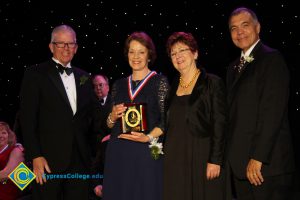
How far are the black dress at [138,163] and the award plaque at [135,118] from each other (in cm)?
14

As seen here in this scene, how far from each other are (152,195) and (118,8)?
159 inches

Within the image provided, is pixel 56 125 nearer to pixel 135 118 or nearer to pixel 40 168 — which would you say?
pixel 40 168

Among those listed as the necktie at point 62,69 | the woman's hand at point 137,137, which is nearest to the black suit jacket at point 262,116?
the woman's hand at point 137,137

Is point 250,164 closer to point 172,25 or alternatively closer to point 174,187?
point 174,187

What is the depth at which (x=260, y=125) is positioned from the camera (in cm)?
274

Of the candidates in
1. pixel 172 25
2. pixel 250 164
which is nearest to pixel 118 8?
pixel 172 25

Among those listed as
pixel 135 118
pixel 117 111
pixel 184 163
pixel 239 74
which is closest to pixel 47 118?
pixel 117 111

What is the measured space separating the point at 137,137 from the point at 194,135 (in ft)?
1.46

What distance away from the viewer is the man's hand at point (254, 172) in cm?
270

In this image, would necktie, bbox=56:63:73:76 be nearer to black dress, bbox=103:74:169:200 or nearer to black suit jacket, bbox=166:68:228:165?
black dress, bbox=103:74:169:200

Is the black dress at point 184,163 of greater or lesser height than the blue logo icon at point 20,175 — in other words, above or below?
above

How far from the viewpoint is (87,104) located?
132 inches

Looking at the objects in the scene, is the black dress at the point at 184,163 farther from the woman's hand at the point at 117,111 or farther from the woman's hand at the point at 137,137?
the woman's hand at the point at 117,111

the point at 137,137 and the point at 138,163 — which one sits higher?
the point at 137,137
